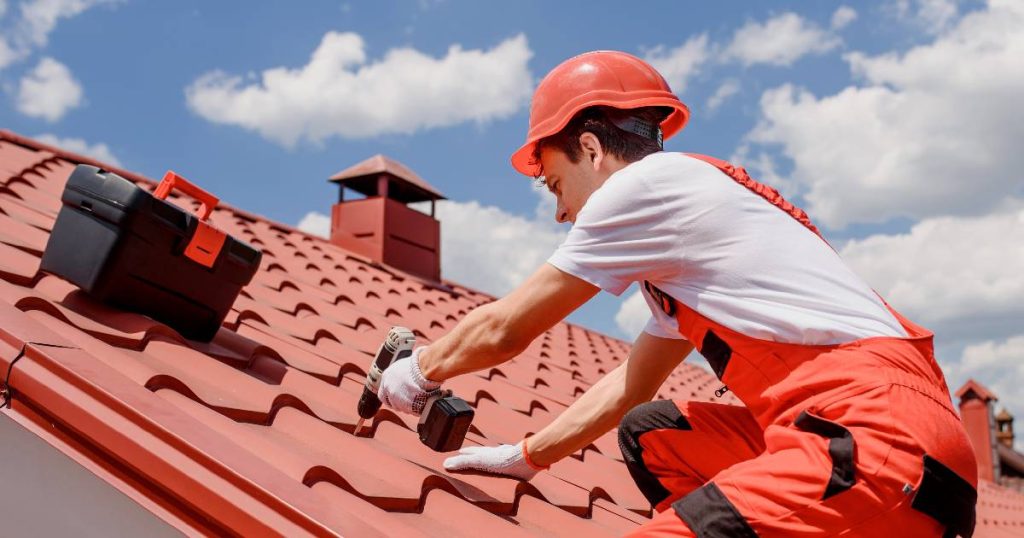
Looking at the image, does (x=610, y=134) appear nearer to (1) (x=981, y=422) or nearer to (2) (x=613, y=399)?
(2) (x=613, y=399)

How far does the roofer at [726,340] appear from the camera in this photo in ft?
4.13

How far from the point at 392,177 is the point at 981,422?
33.4 ft

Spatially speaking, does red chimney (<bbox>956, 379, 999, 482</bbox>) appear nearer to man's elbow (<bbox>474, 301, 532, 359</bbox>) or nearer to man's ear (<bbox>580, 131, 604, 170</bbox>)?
man's ear (<bbox>580, 131, 604, 170</bbox>)

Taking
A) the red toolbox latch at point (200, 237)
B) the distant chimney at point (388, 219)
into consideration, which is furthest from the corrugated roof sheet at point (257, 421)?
the distant chimney at point (388, 219)

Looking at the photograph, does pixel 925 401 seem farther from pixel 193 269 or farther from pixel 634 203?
pixel 193 269

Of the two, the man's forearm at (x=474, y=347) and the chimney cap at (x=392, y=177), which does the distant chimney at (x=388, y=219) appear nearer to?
the chimney cap at (x=392, y=177)

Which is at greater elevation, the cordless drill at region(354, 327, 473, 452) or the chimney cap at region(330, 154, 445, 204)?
the chimney cap at region(330, 154, 445, 204)

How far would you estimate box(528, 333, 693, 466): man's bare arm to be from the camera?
2.05 m

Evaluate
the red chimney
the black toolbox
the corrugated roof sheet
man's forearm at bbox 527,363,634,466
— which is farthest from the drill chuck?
the red chimney

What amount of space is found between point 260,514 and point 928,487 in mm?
1057

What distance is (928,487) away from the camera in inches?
49.2

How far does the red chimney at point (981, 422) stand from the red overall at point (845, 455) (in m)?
12.4

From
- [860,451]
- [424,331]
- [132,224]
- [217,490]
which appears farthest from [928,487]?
[424,331]

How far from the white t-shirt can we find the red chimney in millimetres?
12436
